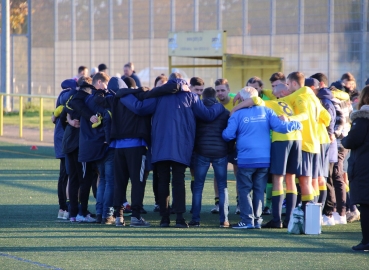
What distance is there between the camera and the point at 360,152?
28.4ft

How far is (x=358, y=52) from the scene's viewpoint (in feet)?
77.6

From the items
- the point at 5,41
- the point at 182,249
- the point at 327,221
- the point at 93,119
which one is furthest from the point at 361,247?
the point at 5,41

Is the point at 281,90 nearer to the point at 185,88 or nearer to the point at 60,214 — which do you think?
the point at 185,88

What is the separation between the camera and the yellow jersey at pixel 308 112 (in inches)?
400

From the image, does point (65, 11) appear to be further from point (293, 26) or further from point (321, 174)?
point (321, 174)

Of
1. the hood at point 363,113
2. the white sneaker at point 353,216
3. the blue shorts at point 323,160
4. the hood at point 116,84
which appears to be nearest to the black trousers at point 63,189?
the hood at point 116,84

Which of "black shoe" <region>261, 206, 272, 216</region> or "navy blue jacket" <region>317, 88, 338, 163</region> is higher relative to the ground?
"navy blue jacket" <region>317, 88, 338, 163</region>

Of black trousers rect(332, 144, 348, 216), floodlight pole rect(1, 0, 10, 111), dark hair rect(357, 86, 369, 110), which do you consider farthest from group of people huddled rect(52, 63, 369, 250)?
floodlight pole rect(1, 0, 10, 111)

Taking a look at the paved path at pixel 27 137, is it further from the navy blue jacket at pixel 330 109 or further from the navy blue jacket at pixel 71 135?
the navy blue jacket at pixel 330 109

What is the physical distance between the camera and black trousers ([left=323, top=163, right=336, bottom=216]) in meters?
10.9

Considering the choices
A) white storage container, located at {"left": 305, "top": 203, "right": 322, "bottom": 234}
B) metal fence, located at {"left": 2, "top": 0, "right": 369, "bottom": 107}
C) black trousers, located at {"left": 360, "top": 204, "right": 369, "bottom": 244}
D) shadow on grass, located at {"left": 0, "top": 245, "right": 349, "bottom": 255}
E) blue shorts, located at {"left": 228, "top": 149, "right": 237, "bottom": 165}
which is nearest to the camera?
shadow on grass, located at {"left": 0, "top": 245, "right": 349, "bottom": 255}

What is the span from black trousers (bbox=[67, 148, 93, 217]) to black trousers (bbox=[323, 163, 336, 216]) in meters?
3.23

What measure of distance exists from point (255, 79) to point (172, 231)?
281 centimetres

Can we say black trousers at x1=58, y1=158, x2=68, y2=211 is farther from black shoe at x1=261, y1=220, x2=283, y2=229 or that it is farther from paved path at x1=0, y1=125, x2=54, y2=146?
paved path at x1=0, y1=125, x2=54, y2=146
